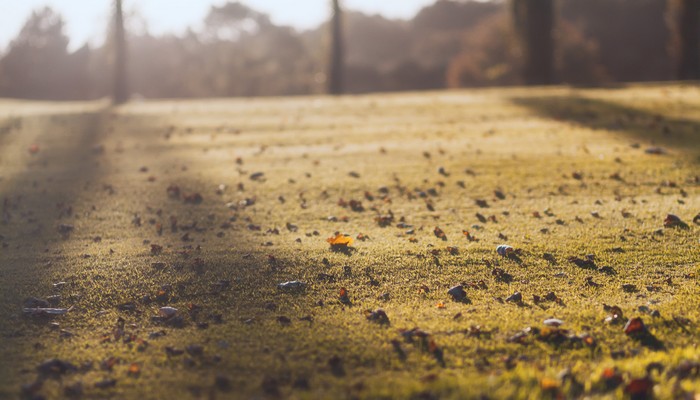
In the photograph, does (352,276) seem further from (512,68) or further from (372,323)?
(512,68)

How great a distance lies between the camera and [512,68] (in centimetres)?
3369

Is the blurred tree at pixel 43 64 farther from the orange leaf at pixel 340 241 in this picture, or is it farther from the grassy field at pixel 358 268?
the orange leaf at pixel 340 241

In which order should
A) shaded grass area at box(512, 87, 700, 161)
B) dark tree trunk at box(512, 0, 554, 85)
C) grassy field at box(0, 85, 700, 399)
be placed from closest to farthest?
grassy field at box(0, 85, 700, 399), shaded grass area at box(512, 87, 700, 161), dark tree trunk at box(512, 0, 554, 85)

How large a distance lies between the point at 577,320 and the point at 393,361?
5.15 ft

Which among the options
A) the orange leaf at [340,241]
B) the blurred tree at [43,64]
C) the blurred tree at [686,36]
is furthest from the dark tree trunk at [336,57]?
the blurred tree at [43,64]

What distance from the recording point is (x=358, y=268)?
20.1ft

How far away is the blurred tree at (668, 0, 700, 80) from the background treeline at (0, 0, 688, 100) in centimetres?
1060

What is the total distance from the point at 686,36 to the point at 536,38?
5043mm

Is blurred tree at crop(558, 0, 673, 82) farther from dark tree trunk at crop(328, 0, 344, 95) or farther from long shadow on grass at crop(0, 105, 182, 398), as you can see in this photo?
long shadow on grass at crop(0, 105, 182, 398)

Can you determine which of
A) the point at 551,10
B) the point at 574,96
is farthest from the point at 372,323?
the point at 551,10

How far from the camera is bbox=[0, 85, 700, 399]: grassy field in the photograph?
4.30 meters

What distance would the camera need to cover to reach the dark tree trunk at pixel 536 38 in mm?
22875

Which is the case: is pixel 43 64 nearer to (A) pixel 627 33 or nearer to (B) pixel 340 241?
(A) pixel 627 33

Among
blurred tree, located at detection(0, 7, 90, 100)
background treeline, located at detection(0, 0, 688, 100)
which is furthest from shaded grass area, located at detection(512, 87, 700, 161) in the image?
blurred tree, located at detection(0, 7, 90, 100)
